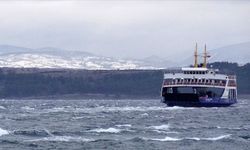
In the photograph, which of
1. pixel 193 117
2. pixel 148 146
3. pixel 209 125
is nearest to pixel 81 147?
pixel 148 146

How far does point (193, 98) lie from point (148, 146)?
242 ft

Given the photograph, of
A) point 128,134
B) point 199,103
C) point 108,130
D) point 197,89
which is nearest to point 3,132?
point 108,130

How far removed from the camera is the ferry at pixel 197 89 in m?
137

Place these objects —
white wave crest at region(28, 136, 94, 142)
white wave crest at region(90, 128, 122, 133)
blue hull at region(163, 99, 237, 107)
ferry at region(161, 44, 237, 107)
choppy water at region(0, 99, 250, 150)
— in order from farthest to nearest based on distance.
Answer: ferry at region(161, 44, 237, 107) → blue hull at region(163, 99, 237, 107) → white wave crest at region(90, 128, 122, 133) → white wave crest at region(28, 136, 94, 142) → choppy water at region(0, 99, 250, 150)

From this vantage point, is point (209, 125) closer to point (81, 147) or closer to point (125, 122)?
point (125, 122)

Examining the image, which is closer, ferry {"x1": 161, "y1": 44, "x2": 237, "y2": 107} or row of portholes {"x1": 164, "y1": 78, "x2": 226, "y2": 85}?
ferry {"x1": 161, "y1": 44, "x2": 237, "y2": 107}

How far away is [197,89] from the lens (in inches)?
5448

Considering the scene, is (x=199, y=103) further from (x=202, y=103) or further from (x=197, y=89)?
(x=197, y=89)

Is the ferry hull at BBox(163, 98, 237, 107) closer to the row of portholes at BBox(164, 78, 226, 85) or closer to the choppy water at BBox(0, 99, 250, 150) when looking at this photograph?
the row of portholes at BBox(164, 78, 226, 85)

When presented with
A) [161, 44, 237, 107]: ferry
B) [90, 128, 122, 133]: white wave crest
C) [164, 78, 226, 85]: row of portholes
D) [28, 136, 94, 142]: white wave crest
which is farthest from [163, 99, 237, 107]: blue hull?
[28, 136, 94, 142]: white wave crest

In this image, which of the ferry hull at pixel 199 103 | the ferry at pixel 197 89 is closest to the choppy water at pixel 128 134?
the ferry hull at pixel 199 103

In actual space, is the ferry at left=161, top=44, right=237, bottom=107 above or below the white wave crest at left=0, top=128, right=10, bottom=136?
above

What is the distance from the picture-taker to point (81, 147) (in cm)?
6109

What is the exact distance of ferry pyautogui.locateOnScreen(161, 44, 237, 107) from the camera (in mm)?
137125
